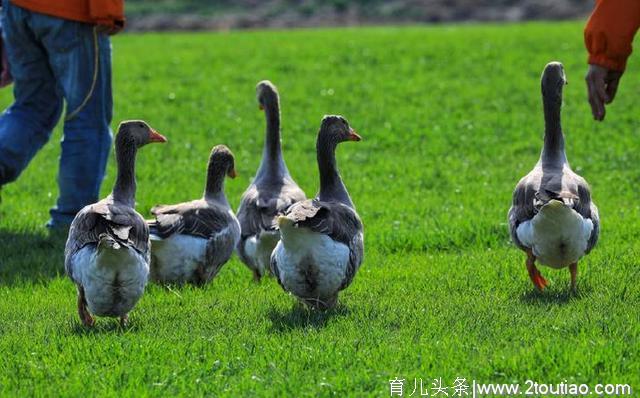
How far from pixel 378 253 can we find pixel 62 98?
3.90m

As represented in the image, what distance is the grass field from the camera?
22.4ft

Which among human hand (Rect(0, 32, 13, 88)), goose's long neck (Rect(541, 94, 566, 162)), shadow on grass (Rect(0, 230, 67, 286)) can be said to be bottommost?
shadow on grass (Rect(0, 230, 67, 286))

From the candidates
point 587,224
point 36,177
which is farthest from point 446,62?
point 587,224

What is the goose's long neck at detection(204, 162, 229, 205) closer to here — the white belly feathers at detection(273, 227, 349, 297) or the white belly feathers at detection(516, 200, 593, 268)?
the white belly feathers at detection(273, 227, 349, 297)

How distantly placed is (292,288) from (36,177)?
7.38m

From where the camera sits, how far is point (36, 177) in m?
14.8

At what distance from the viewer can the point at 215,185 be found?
10.4m

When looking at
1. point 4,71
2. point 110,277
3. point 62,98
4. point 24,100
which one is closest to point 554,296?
point 110,277

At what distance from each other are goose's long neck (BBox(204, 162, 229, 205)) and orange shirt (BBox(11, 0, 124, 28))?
184 cm

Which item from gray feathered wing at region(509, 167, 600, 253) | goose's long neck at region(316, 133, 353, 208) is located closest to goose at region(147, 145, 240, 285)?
goose's long neck at region(316, 133, 353, 208)

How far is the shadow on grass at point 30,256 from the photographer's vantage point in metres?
10.1

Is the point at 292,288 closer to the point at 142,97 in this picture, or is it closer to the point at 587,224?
the point at 587,224

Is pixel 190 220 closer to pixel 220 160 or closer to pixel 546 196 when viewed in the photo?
pixel 220 160

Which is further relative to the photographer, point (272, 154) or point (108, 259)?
point (272, 154)
